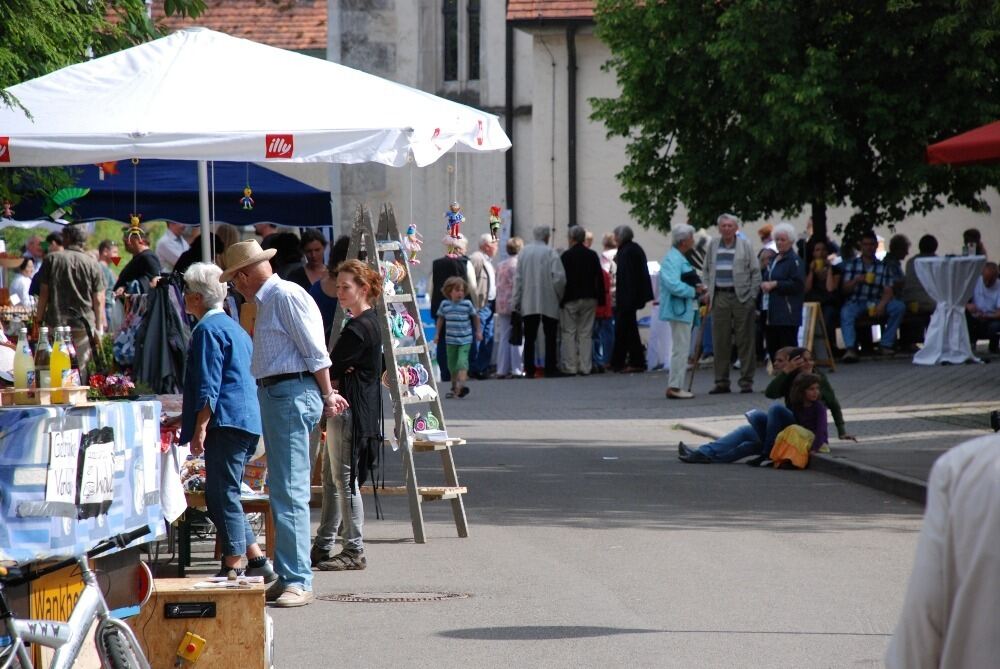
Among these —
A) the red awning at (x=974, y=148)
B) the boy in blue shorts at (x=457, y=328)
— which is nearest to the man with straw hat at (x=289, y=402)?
the red awning at (x=974, y=148)

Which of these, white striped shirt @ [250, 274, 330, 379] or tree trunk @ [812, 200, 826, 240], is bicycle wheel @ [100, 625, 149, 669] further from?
tree trunk @ [812, 200, 826, 240]

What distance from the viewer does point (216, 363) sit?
8227 mm

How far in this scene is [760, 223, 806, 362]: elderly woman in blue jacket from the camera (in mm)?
20547

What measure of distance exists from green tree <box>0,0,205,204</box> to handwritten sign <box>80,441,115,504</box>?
3.14 m

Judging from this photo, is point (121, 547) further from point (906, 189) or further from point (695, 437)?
point (906, 189)

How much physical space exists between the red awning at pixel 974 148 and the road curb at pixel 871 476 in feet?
8.46

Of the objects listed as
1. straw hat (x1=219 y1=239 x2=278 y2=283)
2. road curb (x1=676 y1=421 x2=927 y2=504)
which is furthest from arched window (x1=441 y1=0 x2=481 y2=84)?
straw hat (x1=219 y1=239 x2=278 y2=283)

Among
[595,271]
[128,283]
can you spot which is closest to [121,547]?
[128,283]

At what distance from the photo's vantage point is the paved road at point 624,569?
7543 mm

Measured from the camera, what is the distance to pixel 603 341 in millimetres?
25250

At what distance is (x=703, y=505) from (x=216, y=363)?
518 cm

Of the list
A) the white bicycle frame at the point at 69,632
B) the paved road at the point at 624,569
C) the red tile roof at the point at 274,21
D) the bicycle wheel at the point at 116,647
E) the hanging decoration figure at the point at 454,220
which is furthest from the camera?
the red tile roof at the point at 274,21

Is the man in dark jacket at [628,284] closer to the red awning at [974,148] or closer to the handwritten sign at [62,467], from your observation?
the red awning at [974,148]

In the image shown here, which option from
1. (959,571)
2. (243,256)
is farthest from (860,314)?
(959,571)
